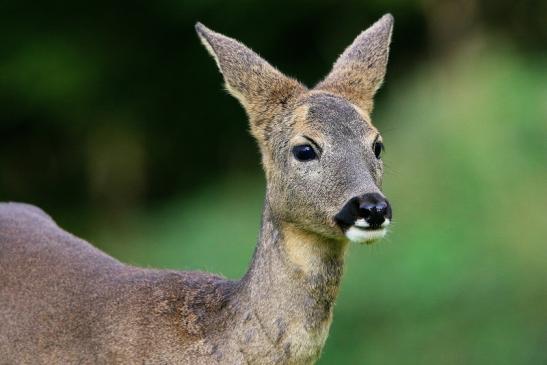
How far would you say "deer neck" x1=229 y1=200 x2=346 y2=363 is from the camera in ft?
24.2

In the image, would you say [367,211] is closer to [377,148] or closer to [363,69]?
[377,148]

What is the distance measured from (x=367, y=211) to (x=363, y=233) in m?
0.12

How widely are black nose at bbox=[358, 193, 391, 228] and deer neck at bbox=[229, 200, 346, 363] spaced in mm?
442

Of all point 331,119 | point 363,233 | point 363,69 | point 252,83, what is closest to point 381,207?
point 363,233

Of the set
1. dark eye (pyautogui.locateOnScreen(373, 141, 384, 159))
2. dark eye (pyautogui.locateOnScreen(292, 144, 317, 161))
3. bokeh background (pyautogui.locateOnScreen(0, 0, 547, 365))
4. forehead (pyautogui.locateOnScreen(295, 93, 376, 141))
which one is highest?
forehead (pyautogui.locateOnScreen(295, 93, 376, 141))

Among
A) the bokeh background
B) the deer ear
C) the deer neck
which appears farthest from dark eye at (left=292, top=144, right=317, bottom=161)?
the bokeh background

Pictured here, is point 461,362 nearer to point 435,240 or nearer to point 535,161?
point 435,240

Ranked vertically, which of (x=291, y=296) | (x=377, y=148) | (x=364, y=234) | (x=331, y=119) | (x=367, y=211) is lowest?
(x=291, y=296)

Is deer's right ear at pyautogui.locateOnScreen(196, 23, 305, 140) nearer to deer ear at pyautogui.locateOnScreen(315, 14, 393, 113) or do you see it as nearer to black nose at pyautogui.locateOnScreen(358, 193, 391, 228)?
deer ear at pyautogui.locateOnScreen(315, 14, 393, 113)

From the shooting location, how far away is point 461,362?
13188mm

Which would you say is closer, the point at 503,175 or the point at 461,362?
the point at 461,362

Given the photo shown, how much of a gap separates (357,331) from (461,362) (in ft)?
3.86

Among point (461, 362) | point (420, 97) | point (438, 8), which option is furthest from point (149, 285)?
point (438, 8)

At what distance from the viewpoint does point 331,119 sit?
25.2 ft
